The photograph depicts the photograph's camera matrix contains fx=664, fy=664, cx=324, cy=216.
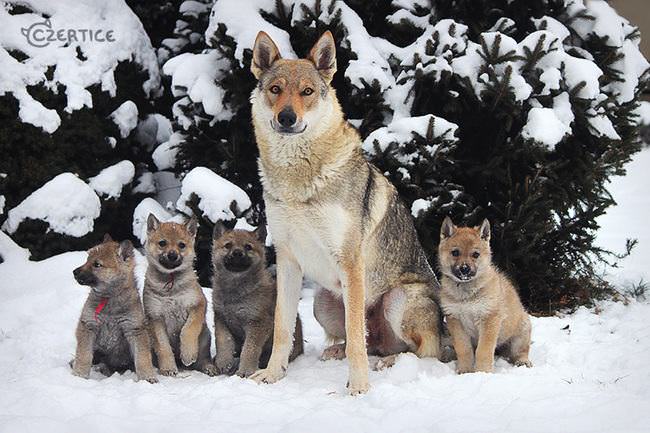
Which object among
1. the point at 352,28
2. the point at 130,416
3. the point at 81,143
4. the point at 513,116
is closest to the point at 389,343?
the point at 130,416

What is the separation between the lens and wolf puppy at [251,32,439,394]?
4.54 metres

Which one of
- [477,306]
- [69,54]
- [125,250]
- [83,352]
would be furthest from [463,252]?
[69,54]

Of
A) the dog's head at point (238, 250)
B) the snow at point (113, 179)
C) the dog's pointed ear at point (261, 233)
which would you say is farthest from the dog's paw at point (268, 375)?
the snow at point (113, 179)

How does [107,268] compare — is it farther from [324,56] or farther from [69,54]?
[69,54]

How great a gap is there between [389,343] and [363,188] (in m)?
1.36

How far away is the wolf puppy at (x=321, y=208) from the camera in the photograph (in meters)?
4.54

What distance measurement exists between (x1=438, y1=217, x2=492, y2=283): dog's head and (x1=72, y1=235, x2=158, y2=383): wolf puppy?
2.31 metres

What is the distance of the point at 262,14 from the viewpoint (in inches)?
273

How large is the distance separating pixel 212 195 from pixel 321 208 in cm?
231

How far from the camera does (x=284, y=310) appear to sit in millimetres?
4871

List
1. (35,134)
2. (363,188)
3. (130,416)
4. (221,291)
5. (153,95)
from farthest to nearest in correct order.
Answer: (153,95) → (35,134) → (221,291) → (363,188) → (130,416)

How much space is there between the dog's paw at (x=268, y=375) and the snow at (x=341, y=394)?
7 cm

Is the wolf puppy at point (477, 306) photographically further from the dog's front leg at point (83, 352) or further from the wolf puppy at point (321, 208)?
the dog's front leg at point (83, 352)

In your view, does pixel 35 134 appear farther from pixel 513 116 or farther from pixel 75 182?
pixel 513 116
